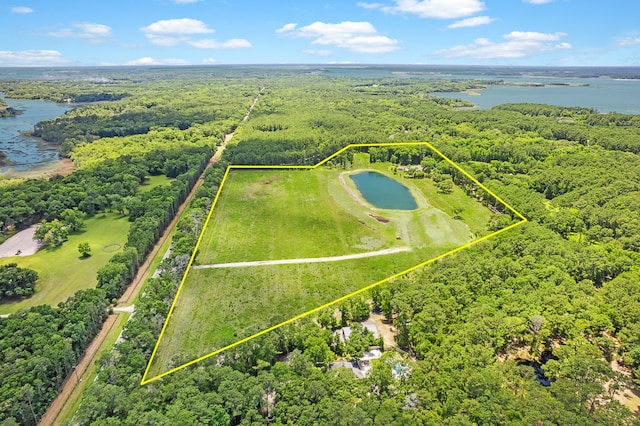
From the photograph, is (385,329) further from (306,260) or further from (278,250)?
(278,250)

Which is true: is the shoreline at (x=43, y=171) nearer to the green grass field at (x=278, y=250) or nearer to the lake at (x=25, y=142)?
the lake at (x=25, y=142)

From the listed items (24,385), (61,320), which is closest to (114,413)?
(24,385)

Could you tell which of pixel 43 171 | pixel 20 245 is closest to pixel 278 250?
pixel 20 245

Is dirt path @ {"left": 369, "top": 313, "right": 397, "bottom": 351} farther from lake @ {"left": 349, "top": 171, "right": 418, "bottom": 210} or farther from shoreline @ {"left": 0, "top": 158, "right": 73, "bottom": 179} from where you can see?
shoreline @ {"left": 0, "top": 158, "right": 73, "bottom": 179}

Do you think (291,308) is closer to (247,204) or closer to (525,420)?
(247,204)

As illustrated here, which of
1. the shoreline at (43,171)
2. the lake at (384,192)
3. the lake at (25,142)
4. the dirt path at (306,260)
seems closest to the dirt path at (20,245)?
the shoreline at (43,171)

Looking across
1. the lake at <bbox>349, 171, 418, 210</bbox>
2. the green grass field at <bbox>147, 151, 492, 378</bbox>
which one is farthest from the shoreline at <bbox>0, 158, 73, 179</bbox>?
the green grass field at <bbox>147, 151, 492, 378</bbox>
